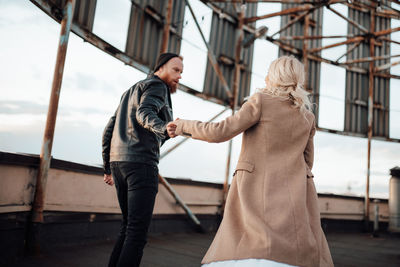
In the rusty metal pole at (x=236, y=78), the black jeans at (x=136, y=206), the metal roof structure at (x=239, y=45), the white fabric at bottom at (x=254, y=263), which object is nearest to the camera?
the white fabric at bottom at (x=254, y=263)

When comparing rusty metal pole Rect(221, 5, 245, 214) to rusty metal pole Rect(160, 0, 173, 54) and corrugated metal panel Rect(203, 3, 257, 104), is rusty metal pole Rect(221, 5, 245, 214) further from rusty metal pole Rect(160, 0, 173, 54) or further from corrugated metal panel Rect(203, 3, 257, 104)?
rusty metal pole Rect(160, 0, 173, 54)

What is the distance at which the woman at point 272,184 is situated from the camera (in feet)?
5.98

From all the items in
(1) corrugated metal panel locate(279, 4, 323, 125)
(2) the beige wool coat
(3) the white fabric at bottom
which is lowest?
(3) the white fabric at bottom

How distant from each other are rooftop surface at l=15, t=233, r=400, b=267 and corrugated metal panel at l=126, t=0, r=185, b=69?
3.07m

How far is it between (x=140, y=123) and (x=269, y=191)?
0.99 metres

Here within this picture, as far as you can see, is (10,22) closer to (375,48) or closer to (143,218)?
(143,218)

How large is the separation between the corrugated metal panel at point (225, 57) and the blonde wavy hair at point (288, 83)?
19.7 feet

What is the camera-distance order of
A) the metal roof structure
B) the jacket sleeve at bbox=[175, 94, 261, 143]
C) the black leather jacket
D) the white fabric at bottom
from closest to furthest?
the white fabric at bottom, the jacket sleeve at bbox=[175, 94, 261, 143], the black leather jacket, the metal roof structure

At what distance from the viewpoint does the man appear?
7.59 feet

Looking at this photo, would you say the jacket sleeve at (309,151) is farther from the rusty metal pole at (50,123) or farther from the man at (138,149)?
the rusty metal pole at (50,123)

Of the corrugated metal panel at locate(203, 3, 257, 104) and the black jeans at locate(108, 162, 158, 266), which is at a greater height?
the corrugated metal panel at locate(203, 3, 257, 104)

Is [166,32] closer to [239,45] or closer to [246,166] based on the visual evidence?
[239,45]

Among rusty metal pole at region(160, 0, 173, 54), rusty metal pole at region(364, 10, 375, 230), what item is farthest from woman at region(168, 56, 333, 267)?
rusty metal pole at region(364, 10, 375, 230)

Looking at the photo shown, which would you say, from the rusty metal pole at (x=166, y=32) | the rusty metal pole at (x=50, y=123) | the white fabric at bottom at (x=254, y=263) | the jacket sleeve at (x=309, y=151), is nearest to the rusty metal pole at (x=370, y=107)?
the rusty metal pole at (x=166, y=32)
